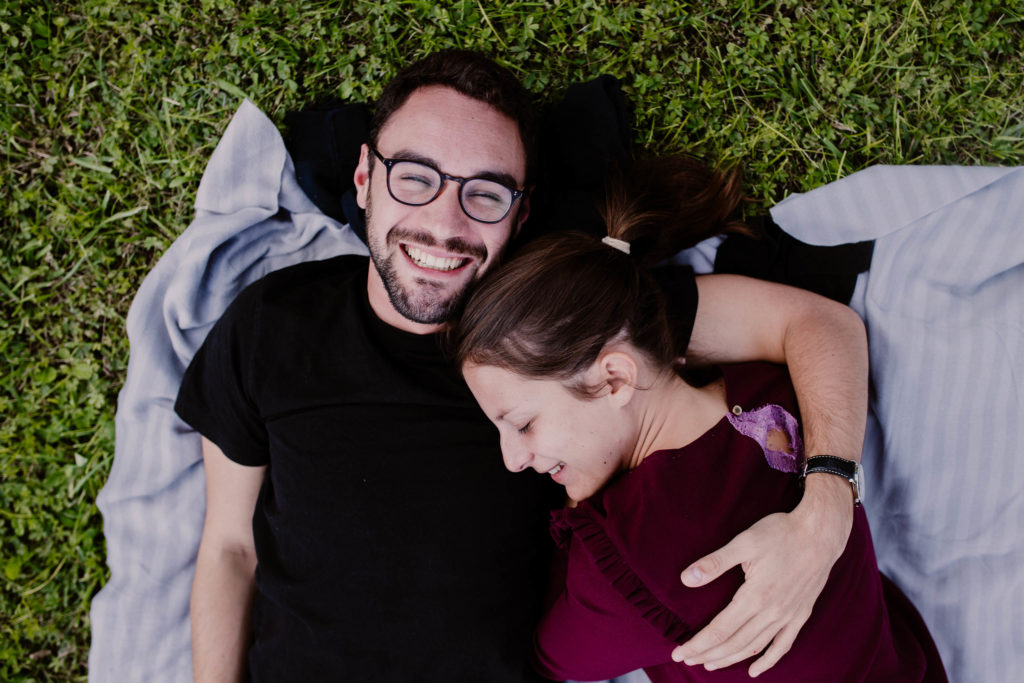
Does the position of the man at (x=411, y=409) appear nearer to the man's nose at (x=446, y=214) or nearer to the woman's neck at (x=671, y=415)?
the man's nose at (x=446, y=214)

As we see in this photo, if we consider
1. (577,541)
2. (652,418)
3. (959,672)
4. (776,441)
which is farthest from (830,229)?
(959,672)

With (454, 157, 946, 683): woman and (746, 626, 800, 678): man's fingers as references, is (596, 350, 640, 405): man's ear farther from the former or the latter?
(746, 626, 800, 678): man's fingers

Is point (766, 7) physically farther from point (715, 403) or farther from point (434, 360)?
point (434, 360)

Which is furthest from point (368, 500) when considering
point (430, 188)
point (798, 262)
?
point (798, 262)

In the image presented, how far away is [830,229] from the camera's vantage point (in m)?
2.63

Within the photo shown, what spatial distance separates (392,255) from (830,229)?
1.71m

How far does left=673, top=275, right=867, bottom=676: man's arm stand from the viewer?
1825mm

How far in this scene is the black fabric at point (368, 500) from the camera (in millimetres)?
2367

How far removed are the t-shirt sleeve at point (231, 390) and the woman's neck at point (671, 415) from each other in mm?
1453

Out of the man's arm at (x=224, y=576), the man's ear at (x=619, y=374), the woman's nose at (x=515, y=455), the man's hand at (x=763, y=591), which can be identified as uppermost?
the man's ear at (x=619, y=374)

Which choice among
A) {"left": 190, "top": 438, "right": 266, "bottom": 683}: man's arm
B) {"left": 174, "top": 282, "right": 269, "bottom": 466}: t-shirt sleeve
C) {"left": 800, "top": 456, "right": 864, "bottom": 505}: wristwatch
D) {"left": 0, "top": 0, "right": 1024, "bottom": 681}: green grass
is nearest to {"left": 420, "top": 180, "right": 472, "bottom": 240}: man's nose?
{"left": 174, "top": 282, "right": 269, "bottom": 466}: t-shirt sleeve

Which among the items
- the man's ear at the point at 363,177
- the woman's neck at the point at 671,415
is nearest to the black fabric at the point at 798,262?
the woman's neck at the point at 671,415

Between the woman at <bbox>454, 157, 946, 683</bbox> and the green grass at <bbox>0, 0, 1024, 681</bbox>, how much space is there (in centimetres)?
116

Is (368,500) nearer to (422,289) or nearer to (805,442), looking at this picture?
(422,289)
